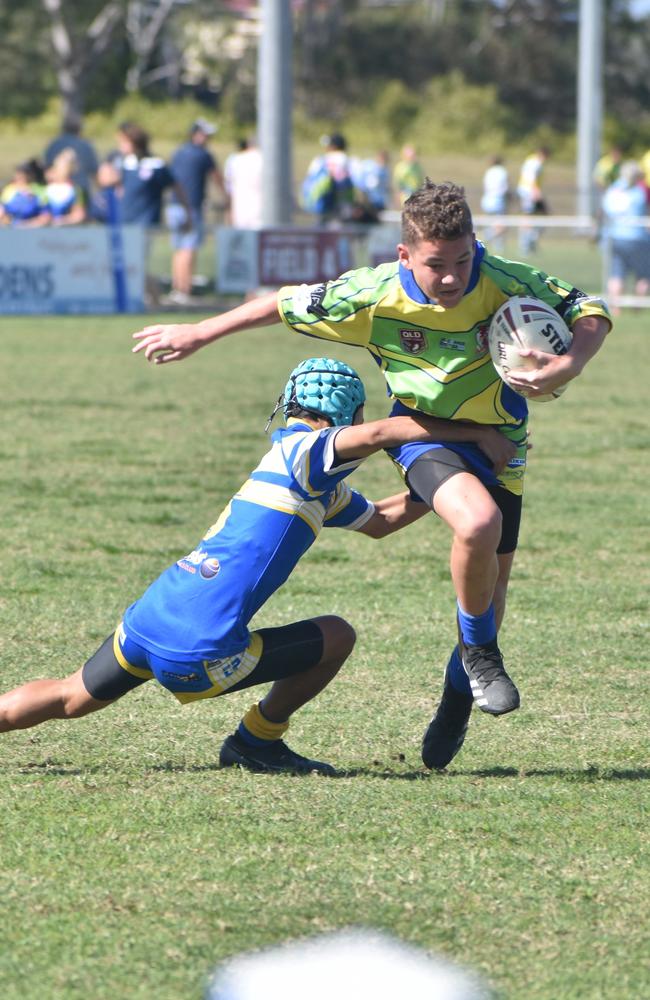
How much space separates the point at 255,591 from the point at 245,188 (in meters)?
18.9

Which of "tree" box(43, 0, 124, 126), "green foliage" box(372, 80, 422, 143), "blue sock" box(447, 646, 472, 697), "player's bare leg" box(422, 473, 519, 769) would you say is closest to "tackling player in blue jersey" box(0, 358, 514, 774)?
"player's bare leg" box(422, 473, 519, 769)

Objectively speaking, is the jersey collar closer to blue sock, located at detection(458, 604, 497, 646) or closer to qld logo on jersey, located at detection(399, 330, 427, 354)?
qld logo on jersey, located at detection(399, 330, 427, 354)

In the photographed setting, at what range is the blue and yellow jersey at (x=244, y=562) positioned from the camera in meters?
4.29

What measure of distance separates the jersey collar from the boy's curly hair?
0.46 feet

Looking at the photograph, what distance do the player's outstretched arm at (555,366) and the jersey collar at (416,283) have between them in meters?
0.31

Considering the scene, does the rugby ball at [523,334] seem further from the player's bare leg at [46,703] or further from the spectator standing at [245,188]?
the spectator standing at [245,188]

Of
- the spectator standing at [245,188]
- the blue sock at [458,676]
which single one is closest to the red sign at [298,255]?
the spectator standing at [245,188]

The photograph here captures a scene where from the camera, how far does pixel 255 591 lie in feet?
14.1

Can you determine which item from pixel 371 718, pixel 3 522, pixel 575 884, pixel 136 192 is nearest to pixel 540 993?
pixel 575 884

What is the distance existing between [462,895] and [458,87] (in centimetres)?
6291

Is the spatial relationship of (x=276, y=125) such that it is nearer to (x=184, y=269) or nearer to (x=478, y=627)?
(x=184, y=269)

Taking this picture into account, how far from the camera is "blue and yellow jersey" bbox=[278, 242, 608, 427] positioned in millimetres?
4617

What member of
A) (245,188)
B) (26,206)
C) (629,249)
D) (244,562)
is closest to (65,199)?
(26,206)

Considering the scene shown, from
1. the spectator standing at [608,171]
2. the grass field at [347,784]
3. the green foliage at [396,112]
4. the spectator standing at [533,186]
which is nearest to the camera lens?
the grass field at [347,784]
